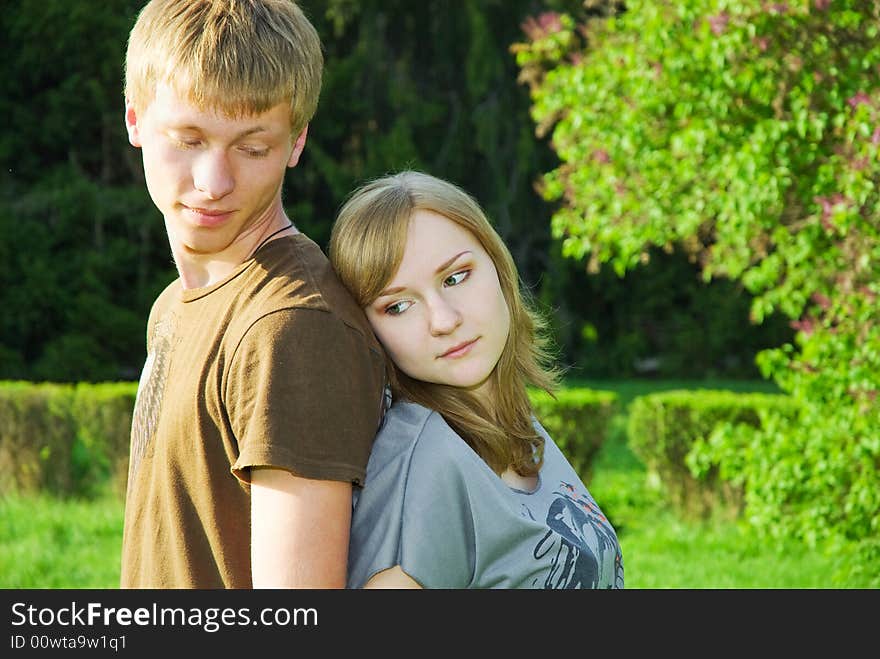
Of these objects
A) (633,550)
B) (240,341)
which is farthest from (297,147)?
(633,550)

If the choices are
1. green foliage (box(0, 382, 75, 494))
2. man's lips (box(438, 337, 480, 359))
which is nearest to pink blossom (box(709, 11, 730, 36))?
man's lips (box(438, 337, 480, 359))

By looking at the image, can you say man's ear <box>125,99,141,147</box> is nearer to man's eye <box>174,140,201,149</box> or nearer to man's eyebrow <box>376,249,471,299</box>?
man's eye <box>174,140,201,149</box>

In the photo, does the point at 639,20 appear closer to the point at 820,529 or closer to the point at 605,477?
the point at 820,529

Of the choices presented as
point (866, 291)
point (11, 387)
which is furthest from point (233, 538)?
point (11, 387)

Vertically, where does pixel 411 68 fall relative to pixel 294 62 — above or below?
above

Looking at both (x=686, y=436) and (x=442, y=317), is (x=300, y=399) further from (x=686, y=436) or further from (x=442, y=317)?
(x=686, y=436)

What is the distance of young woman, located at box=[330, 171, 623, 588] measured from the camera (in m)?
1.60

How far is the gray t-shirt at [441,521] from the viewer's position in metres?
1.58

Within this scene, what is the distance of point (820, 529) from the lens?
4.82 m

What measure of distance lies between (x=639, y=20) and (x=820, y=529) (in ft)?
8.63

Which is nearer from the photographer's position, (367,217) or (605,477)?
(367,217)

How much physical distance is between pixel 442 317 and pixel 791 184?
11.9 ft

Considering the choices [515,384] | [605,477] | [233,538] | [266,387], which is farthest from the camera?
[605,477]

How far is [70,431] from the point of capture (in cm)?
784
